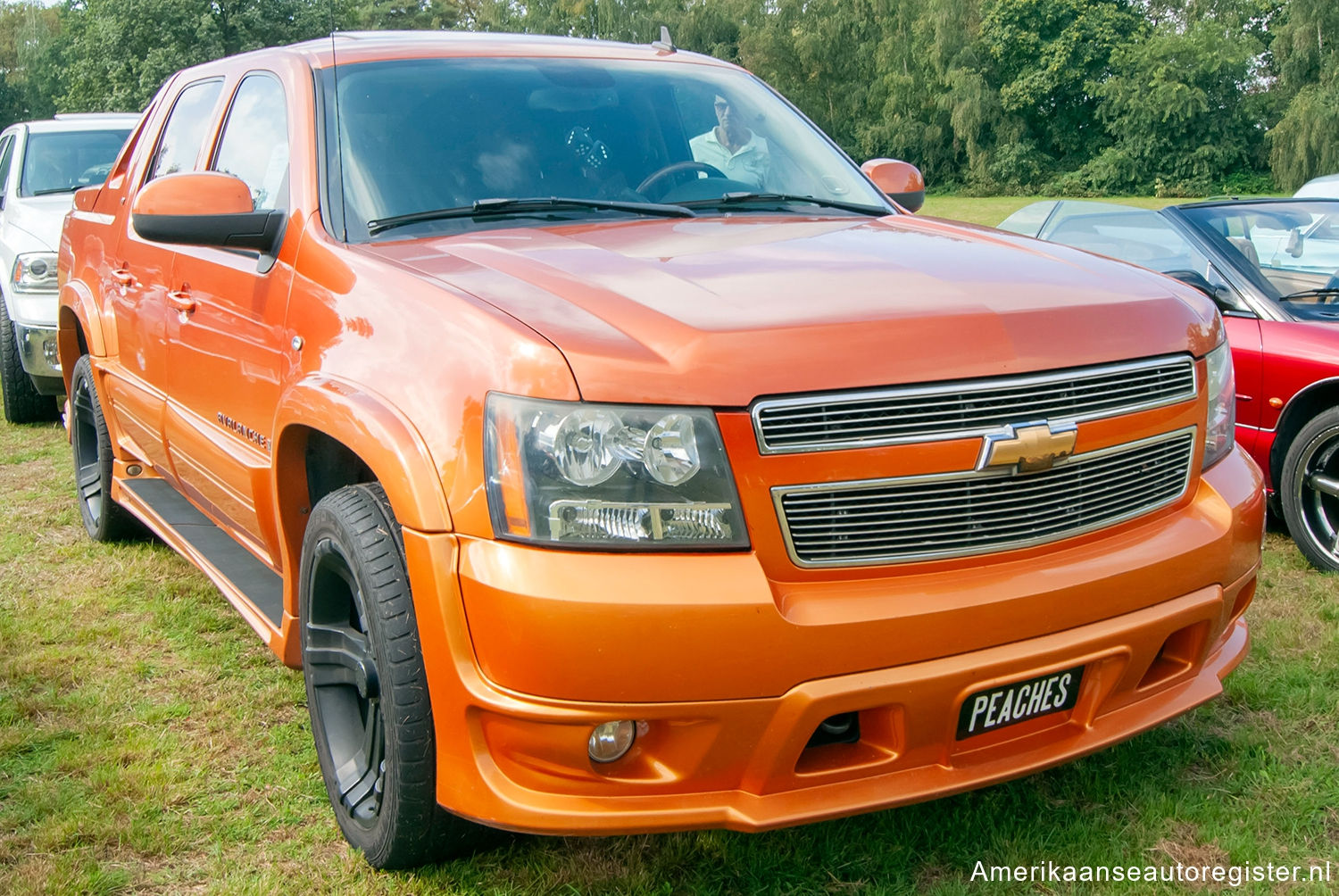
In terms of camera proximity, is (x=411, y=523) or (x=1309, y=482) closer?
(x=411, y=523)

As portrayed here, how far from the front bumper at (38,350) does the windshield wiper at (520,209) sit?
5336 millimetres

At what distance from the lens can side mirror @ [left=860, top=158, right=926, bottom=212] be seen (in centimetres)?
415

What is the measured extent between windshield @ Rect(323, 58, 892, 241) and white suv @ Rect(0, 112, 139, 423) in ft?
16.9

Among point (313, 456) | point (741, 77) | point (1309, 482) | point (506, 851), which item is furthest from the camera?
point (1309, 482)

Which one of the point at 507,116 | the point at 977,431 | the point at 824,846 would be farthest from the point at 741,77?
the point at 824,846

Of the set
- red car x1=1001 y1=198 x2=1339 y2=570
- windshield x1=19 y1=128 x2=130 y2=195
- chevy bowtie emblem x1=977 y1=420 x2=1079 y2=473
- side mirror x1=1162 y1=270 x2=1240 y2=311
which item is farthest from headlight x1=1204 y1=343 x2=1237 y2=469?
windshield x1=19 y1=128 x2=130 y2=195

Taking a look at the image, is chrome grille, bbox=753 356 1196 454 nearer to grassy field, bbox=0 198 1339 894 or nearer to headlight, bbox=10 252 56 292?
grassy field, bbox=0 198 1339 894

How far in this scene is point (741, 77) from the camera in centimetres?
417

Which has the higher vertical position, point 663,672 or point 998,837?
point 663,672

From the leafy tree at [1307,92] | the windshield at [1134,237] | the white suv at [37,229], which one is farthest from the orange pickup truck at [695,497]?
the leafy tree at [1307,92]

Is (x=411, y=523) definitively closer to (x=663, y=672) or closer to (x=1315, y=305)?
(x=663, y=672)

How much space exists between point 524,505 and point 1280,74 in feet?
183

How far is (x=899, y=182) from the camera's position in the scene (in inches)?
165

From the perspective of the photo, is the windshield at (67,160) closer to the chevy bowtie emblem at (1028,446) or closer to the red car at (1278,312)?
the red car at (1278,312)
